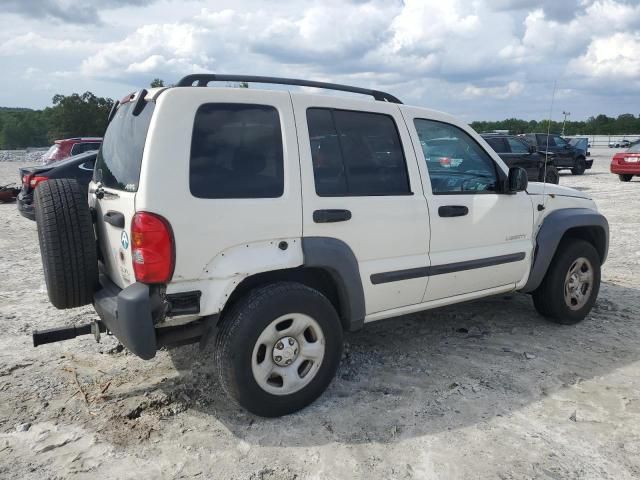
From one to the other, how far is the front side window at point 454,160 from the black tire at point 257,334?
4.26 feet

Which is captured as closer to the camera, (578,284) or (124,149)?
(124,149)

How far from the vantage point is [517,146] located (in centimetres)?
1658

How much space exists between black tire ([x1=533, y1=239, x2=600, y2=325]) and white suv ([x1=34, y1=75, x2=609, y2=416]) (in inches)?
40.2

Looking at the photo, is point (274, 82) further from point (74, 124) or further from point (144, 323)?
point (74, 124)

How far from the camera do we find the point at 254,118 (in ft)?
10.5

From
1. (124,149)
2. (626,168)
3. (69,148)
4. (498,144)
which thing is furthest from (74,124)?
(124,149)

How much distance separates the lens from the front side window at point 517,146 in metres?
16.4

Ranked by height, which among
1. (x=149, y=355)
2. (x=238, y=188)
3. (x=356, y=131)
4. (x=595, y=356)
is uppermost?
(x=356, y=131)

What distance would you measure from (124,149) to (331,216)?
132cm

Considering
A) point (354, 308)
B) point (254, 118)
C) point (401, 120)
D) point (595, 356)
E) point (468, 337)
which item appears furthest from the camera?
point (468, 337)

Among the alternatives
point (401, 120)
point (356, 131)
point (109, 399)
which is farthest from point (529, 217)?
point (109, 399)

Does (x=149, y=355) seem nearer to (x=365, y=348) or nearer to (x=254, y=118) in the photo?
(x=254, y=118)

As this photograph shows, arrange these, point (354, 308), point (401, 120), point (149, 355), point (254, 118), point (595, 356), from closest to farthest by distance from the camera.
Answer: point (149, 355) → point (254, 118) → point (354, 308) → point (401, 120) → point (595, 356)

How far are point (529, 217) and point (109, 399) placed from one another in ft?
11.3
